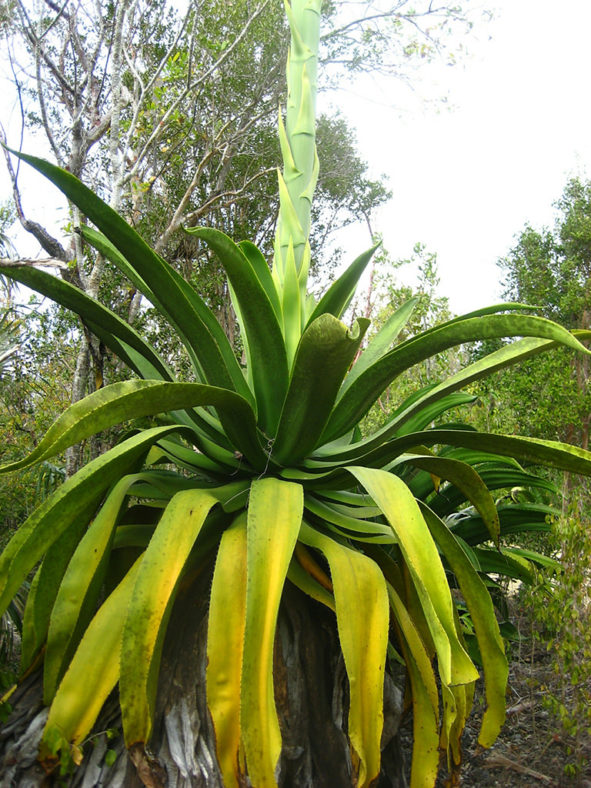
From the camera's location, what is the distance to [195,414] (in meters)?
1.79

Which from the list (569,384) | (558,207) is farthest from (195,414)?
(558,207)

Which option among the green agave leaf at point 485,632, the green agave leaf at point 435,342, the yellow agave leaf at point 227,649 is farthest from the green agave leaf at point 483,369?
the yellow agave leaf at point 227,649

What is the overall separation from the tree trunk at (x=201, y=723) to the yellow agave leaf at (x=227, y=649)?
0.69 ft

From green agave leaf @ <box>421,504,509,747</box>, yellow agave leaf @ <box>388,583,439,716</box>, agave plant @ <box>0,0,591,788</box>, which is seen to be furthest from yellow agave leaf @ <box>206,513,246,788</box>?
green agave leaf @ <box>421,504,509,747</box>

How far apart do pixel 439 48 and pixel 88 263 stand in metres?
3.66

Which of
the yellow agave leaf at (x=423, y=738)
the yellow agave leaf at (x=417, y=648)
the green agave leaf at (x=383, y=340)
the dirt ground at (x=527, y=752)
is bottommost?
the dirt ground at (x=527, y=752)

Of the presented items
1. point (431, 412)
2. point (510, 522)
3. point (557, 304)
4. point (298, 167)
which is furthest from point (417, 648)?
point (557, 304)

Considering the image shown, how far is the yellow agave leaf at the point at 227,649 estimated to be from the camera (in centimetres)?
122

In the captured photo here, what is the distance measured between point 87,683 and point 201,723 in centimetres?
32

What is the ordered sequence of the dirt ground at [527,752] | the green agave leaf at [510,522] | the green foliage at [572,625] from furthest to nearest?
the green agave leaf at [510,522] → the dirt ground at [527,752] → the green foliage at [572,625]

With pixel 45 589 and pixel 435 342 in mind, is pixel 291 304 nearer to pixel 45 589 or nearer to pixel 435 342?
pixel 435 342

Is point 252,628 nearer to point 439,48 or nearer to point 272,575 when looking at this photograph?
point 272,575

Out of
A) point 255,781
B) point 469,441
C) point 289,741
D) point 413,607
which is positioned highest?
point 469,441

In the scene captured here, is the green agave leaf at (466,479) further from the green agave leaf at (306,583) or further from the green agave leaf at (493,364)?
the green agave leaf at (306,583)
